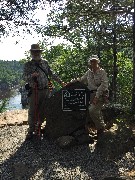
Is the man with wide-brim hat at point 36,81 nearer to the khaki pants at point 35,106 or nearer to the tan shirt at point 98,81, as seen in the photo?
the khaki pants at point 35,106

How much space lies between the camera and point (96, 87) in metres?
8.69

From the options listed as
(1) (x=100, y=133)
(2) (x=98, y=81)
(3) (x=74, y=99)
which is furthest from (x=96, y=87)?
(1) (x=100, y=133)

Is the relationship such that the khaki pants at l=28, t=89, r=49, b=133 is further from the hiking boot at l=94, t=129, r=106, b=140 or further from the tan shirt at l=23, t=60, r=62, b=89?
the hiking boot at l=94, t=129, r=106, b=140

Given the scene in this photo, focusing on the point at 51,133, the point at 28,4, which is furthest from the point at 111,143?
the point at 28,4

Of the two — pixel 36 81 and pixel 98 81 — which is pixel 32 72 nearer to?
pixel 36 81

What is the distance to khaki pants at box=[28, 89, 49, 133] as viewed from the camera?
912 cm

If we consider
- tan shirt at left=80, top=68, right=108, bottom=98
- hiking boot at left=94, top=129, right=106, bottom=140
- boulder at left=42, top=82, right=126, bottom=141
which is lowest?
hiking boot at left=94, top=129, right=106, bottom=140

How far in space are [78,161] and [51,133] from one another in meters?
1.75

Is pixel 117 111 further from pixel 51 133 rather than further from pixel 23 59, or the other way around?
pixel 23 59

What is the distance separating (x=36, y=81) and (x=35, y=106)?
2.41ft

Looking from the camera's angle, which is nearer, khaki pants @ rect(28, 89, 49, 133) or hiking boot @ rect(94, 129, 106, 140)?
hiking boot @ rect(94, 129, 106, 140)

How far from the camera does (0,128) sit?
440 inches

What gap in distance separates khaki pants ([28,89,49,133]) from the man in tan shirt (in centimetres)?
137

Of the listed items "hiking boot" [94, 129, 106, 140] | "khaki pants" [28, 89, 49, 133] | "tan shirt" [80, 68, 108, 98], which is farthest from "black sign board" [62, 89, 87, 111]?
"hiking boot" [94, 129, 106, 140]
